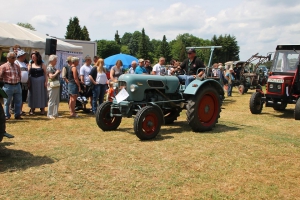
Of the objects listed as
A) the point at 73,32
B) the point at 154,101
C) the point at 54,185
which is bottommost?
the point at 54,185

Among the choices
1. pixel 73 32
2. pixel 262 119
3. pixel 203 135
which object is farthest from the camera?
pixel 73 32

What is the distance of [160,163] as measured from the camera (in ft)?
15.2

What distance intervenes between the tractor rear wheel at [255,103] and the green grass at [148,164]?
257cm

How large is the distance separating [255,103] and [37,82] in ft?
20.6

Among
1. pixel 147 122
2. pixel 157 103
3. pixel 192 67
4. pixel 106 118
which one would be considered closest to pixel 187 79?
pixel 192 67

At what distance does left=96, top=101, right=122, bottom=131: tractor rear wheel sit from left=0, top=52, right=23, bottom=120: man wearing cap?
2.43 m

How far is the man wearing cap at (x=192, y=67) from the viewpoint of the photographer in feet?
23.5

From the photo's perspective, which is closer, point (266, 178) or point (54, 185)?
point (54, 185)

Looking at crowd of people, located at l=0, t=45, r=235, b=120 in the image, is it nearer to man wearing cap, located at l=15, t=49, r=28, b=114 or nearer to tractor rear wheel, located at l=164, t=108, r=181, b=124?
man wearing cap, located at l=15, t=49, r=28, b=114

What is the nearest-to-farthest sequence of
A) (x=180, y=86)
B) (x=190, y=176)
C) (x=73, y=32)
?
1. (x=190, y=176)
2. (x=180, y=86)
3. (x=73, y=32)

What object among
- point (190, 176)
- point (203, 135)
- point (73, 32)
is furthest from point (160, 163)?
point (73, 32)

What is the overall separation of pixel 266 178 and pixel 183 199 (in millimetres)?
1318

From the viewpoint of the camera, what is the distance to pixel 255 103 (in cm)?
984

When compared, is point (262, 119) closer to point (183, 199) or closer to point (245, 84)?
point (183, 199)
